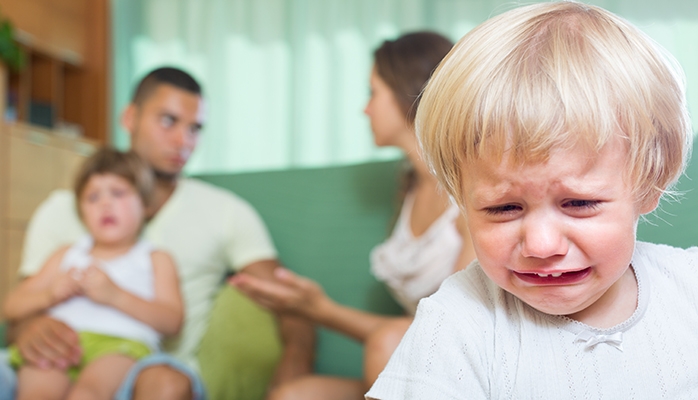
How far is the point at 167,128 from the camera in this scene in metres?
1.70

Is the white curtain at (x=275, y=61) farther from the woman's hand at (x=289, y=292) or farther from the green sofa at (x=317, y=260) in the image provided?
the woman's hand at (x=289, y=292)

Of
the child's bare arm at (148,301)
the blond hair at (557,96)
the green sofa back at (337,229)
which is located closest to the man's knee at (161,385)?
the child's bare arm at (148,301)

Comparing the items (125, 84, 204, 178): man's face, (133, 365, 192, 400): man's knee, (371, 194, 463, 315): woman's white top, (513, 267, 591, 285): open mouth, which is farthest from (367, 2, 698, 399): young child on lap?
(125, 84, 204, 178): man's face

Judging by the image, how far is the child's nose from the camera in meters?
0.55

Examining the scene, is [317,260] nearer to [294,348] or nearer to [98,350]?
[294,348]

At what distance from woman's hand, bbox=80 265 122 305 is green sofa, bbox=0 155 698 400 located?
270mm

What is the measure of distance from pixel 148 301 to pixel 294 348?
344 mm

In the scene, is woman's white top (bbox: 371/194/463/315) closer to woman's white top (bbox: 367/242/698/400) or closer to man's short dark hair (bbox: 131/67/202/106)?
woman's white top (bbox: 367/242/698/400)

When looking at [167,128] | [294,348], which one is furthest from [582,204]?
[167,128]

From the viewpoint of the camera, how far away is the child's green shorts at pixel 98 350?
4.31ft

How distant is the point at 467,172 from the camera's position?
1.99ft

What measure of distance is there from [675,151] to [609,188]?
102mm

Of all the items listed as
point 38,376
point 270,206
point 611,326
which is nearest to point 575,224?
point 611,326

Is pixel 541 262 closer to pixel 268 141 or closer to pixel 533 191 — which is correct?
pixel 533 191
